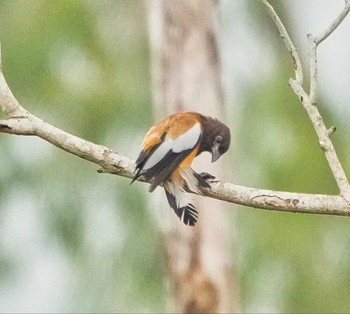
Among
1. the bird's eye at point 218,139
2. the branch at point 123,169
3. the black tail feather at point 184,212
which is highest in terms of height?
the bird's eye at point 218,139

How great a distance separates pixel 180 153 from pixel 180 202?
0.20 feet

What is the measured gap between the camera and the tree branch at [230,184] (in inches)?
53.7

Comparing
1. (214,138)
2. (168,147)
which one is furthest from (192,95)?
(168,147)

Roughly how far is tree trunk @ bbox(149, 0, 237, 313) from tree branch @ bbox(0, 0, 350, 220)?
0.67m

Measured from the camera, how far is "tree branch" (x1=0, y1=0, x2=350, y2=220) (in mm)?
1365

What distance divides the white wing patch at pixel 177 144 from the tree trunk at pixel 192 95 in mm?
661

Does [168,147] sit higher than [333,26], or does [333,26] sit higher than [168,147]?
[333,26]

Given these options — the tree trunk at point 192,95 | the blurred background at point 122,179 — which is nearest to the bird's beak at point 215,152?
the tree trunk at point 192,95

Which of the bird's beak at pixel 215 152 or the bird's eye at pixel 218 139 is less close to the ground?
the bird's eye at pixel 218 139

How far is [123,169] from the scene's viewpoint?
1.37 meters

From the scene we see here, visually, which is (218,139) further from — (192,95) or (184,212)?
(192,95)

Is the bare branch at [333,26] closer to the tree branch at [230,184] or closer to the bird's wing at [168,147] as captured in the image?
the tree branch at [230,184]

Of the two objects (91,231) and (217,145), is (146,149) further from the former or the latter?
(91,231)

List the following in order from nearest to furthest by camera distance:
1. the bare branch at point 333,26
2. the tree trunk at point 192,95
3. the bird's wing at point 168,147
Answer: the bird's wing at point 168,147
the bare branch at point 333,26
the tree trunk at point 192,95
